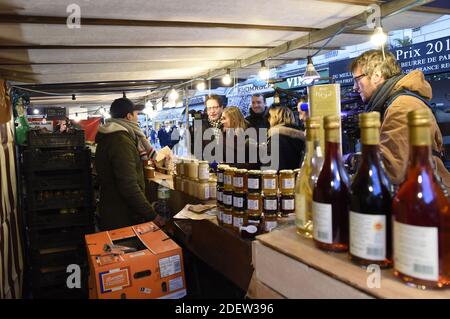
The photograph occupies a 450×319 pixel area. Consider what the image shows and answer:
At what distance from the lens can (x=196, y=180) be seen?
2.86m

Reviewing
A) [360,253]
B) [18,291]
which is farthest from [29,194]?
[360,253]

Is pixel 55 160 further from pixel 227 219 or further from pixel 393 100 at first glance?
pixel 393 100

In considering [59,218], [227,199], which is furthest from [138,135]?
[227,199]

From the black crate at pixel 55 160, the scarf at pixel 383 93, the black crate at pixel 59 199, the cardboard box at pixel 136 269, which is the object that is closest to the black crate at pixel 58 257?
the black crate at pixel 59 199

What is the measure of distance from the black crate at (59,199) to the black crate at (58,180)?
55 millimetres

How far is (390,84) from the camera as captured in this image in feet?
5.50

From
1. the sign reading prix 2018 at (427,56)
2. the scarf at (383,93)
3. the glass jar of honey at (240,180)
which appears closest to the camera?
the scarf at (383,93)

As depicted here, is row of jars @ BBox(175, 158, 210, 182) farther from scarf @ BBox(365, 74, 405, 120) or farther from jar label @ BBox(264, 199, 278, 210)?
scarf @ BBox(365, 74, 405, 120)

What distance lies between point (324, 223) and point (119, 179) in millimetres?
1989

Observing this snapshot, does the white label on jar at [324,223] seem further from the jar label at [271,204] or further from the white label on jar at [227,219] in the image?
the white label on jar at [227,219]

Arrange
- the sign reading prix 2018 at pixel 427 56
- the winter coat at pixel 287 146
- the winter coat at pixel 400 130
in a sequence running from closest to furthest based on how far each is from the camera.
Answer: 1. the winter coat at pixel 400 130
2. the winter coat at pixel 287 146
3. the sign reading prix 2018 at pixel 427 56

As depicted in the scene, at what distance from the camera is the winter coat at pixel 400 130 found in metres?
1.40

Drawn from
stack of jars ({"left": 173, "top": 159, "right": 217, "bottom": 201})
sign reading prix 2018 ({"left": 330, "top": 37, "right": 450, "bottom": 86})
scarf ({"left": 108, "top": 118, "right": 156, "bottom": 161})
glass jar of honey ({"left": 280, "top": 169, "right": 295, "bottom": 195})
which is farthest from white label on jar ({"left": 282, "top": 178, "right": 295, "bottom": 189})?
sign reading prix 2018 ({"left": 330, "top": 37, "right": 450, "bottom": 86})
